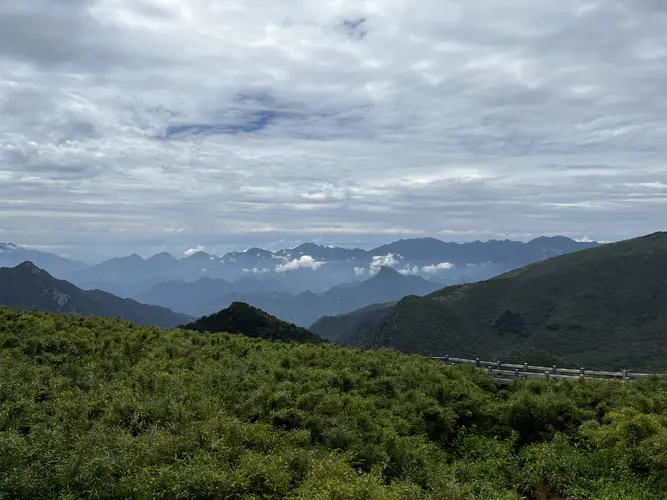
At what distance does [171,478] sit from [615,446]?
17276 mm

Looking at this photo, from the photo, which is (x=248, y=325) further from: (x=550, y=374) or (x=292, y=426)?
(x=292, y=426)

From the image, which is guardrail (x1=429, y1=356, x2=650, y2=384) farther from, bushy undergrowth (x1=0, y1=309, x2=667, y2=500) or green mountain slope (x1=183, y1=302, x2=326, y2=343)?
green mountain slope (x1=183, y1=302, x2=326, y2=343)

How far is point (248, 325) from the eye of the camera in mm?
87938

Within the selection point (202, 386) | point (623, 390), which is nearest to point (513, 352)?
point (623, 390)

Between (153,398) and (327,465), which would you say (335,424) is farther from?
(153,398)

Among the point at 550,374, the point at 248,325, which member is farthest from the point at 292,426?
the point at 248,325

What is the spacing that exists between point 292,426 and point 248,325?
71.1 meters

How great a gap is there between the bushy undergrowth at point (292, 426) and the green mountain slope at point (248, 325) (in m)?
53.3

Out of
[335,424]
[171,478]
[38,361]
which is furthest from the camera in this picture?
[38,361]

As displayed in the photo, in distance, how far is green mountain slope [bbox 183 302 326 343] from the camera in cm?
8444

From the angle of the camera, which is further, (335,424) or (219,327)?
(219,327)

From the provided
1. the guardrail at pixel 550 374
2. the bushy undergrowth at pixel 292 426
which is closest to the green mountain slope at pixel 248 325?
the guardrail at pixel 550 374

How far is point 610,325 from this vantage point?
7623 inches

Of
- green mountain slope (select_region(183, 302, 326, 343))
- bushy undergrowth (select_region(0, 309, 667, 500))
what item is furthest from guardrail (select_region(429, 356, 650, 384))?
green mountain slope (select_region(183, 302, 326, 343))
